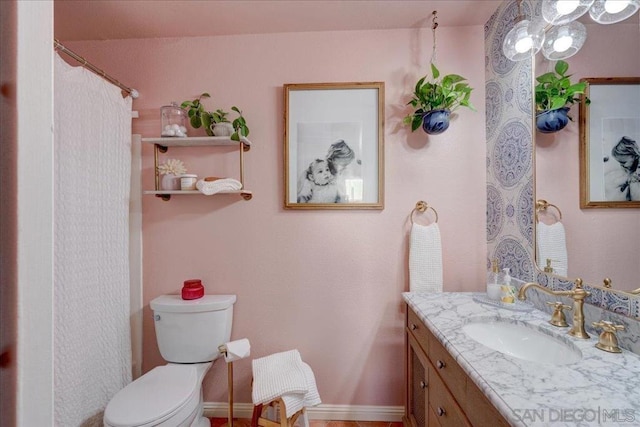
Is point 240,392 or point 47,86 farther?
point 240,392

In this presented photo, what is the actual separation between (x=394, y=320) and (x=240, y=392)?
1054 mm

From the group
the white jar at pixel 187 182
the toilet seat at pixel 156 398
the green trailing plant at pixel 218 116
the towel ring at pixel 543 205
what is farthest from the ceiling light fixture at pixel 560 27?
the toilet seat at pixel 156 398

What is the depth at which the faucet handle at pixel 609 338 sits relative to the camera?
0.81 metres

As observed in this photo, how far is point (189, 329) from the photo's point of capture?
1438mm

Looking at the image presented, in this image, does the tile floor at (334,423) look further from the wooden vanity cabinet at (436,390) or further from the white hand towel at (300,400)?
the white hand towel at (300,400)

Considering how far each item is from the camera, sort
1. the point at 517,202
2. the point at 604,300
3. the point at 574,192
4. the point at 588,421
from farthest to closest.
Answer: the point at 517,202 → the point at 574,192 → the point at 604,300 → the point at 588,421

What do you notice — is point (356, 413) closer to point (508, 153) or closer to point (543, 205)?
point (543, 205)

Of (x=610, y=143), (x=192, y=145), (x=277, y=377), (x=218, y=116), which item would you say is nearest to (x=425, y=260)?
(x=610, y=143)

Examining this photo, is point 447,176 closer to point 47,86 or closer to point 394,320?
point 394,320

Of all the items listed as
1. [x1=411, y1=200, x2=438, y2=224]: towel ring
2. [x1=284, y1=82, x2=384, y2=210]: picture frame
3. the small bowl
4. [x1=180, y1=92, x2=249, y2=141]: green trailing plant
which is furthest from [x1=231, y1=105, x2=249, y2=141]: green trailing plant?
the small bowl

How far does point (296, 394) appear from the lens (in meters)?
1.19

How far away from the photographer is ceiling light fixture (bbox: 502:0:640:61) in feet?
2.97

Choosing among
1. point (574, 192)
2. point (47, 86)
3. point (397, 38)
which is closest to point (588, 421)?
point (574, 192)

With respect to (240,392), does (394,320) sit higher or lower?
higher
